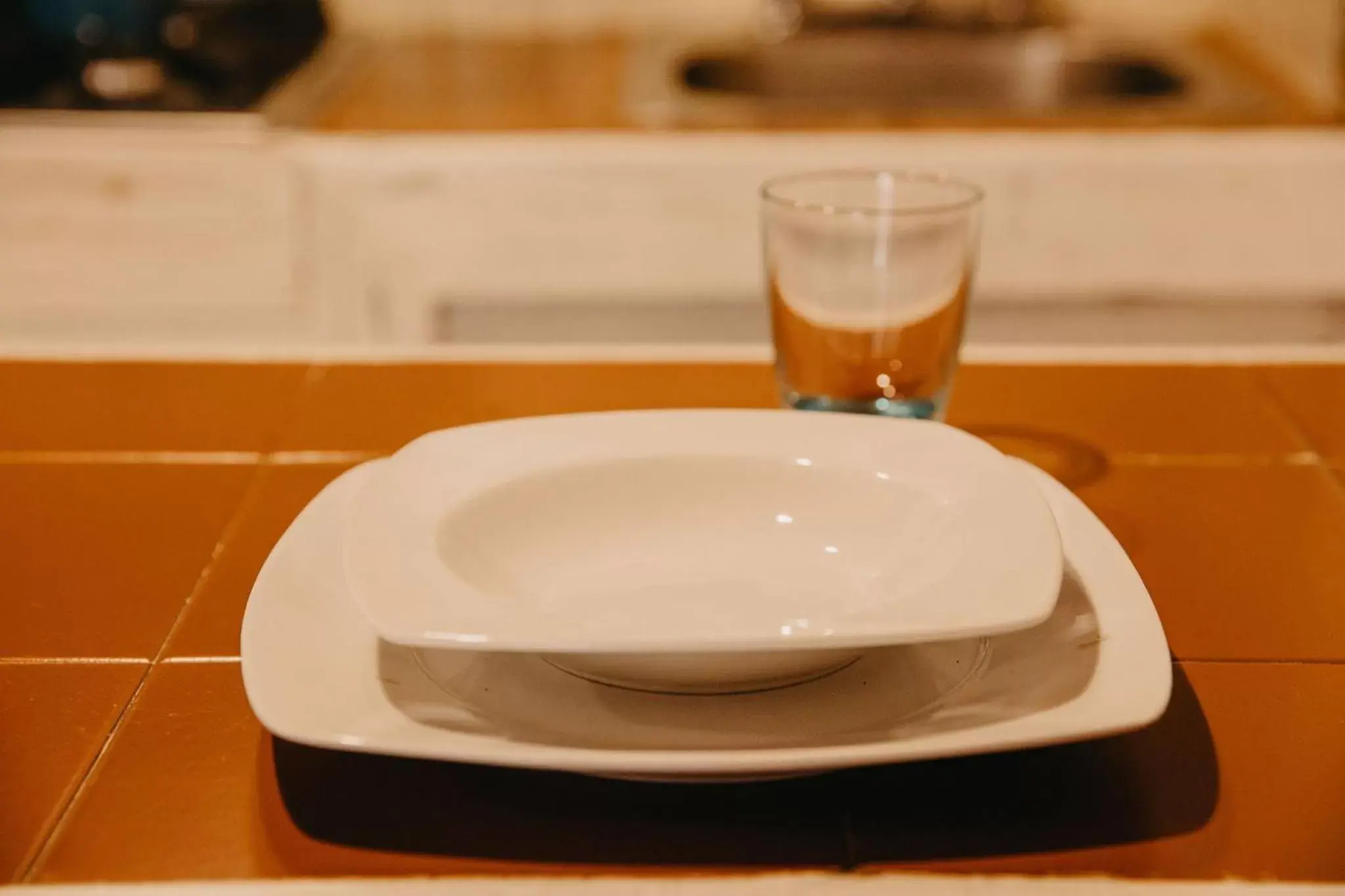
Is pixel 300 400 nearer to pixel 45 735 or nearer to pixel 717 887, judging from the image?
pixel 45 735

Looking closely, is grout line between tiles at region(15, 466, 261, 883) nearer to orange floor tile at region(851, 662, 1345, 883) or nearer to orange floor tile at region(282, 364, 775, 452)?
orange floor tile at region(282, 364, 775, 452)

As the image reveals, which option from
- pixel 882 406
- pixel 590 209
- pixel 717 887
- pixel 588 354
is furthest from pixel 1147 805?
pixel 590 209

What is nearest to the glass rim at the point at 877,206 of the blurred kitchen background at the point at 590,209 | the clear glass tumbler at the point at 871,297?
the clear glass tumbler at the point at 871,297

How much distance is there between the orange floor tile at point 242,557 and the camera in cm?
45

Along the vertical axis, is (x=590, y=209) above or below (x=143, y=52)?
below

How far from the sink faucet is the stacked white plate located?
51.6 inches

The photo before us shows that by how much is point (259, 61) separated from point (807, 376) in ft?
3.68

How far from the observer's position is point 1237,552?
0.52 m

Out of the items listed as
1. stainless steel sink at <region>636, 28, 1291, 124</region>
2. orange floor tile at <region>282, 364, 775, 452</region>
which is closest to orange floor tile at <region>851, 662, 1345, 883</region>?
orange floor tile at <region>282, 364, 775, 452</region>

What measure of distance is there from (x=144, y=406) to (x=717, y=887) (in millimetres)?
472

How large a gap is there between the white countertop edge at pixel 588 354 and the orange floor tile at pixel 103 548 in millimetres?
156

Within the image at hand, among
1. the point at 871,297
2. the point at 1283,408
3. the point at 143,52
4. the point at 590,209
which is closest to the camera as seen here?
the point at 871,297

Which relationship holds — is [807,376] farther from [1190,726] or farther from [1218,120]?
[1218,120]

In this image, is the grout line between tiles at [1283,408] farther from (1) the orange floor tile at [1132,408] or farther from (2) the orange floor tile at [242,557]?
(2) the orange floor tile at [242,557]
